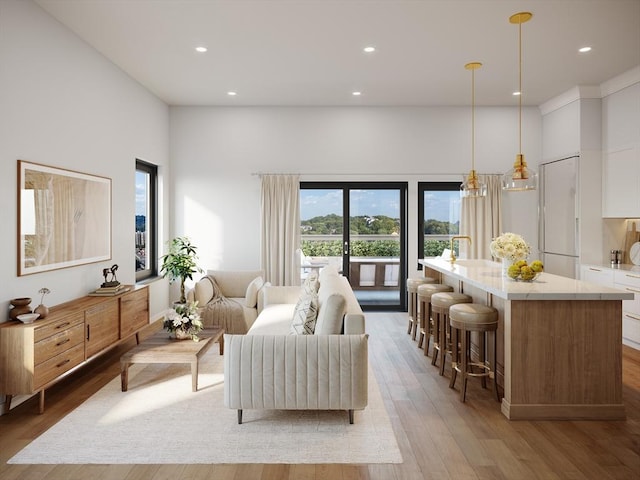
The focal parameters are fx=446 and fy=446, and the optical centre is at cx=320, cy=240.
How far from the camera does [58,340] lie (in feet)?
10.9

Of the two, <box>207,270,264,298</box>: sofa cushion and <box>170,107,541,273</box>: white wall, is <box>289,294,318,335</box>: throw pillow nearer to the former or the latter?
<box>207,270,264,298</box>: sofa cushion

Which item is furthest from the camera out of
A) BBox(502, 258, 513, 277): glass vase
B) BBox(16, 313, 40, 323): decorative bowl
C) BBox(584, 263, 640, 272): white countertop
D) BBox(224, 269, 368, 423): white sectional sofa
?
BBox(584, 263, 640, 272): white countertop

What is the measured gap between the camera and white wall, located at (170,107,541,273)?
670 centimetres

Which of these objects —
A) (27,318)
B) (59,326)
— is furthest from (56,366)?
(27,318)

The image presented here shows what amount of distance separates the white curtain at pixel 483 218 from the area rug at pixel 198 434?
3.75 metres

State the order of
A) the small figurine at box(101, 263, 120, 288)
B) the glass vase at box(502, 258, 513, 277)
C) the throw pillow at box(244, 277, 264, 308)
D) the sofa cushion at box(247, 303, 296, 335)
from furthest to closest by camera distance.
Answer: the throw pillow at box(244, 277, 264, 308), the small figurine at box(101, 263, 120, 288), the sofa cushion at box(247, 303, 296, 335), the glass vase at box(502, 258, 513, 277)

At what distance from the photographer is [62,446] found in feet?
8.93

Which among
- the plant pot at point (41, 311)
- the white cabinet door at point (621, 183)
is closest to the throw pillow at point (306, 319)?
the plant pot at point (41, 311)

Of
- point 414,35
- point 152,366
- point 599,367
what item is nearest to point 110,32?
point 414,35

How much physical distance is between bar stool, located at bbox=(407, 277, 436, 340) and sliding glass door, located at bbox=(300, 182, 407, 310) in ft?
4.66

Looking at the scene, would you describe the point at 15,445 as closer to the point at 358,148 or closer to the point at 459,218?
the point at 358,148

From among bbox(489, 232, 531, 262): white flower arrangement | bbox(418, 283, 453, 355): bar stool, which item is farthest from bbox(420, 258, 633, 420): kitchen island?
bbox(418, 283, 453, 355): bar stool

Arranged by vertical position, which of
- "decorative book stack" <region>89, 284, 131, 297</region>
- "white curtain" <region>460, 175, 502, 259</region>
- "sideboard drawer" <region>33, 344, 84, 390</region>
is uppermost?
"white curtain" <region>460, 175, 502, 259</region>

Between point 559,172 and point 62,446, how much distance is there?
645 centimetres
